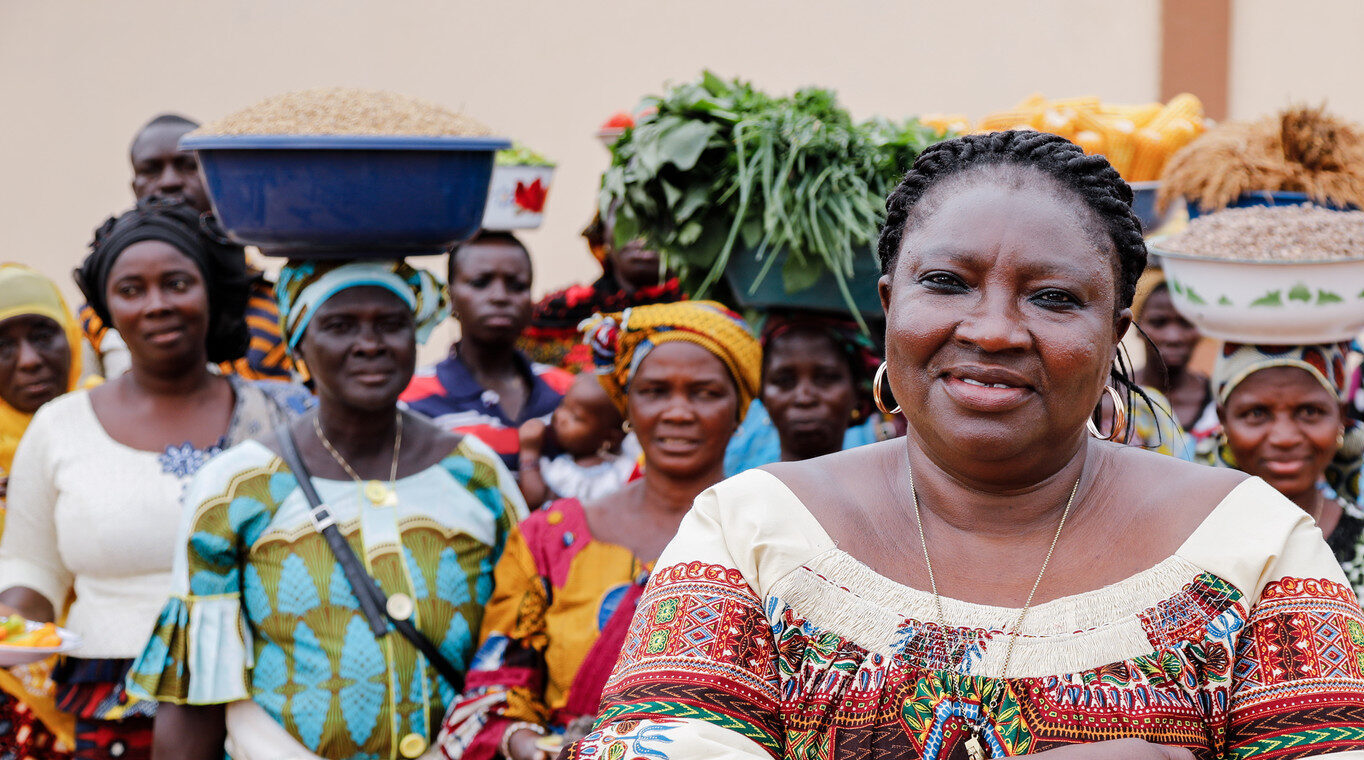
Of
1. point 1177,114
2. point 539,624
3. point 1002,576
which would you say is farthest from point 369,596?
point 1177,114

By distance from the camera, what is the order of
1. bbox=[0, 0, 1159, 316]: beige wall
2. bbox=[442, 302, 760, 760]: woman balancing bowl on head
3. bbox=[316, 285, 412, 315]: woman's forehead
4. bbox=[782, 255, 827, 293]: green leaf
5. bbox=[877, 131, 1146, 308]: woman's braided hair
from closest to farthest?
1. bbox=[877, 131, 1146, 308]: woman's braided hair
2. bbox=[442, 302, 760, 760]: woman balancing bowl on head
3. bbox=[316, 285, 412, 315]: woman's forehead
4. bbox=[782, 255, 827, 293]: green leaf
5. bbox=[0, 0, 1159, 316]: beige wall

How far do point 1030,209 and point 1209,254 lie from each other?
217 cm

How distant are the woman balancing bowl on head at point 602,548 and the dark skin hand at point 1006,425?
1.42 metres

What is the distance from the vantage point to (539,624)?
10.9 ft

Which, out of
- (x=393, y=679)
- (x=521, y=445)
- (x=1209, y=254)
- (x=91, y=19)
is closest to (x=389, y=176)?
(x=393, y=679)

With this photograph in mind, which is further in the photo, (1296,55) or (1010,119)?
(1296,55)

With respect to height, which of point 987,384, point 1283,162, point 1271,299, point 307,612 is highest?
point 987,384

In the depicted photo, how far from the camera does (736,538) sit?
5.97 ft

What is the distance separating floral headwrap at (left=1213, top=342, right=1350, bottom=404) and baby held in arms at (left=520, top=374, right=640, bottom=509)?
1967 millimetres

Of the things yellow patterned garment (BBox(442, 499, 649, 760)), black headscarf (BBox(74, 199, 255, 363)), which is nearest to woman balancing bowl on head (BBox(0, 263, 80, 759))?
black headscarf (BBox(74, 199, 255, 363))

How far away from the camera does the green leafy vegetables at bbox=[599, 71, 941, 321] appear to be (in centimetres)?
363

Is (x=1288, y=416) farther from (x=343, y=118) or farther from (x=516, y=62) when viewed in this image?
(x=516, y=62)

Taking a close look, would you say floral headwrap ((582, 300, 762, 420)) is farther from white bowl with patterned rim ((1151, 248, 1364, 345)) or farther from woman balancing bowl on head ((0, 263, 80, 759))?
woman balancing bowl on head ((0, 263, 80, 759))

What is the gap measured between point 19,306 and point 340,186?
2.06 m
